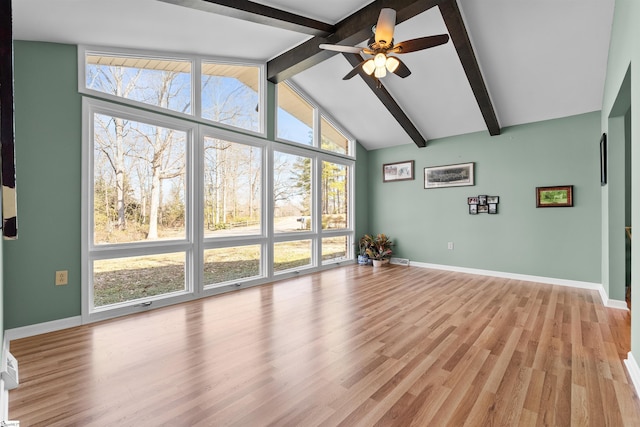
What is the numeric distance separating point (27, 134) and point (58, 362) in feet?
6.67

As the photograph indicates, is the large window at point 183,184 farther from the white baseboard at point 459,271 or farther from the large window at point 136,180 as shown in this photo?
the white baseboard at point 459,271

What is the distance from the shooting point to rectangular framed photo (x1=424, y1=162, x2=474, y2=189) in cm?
556

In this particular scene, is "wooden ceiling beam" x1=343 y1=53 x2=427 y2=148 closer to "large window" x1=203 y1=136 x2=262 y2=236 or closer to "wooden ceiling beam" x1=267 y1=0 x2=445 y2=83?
"wooden ceiling beam" x1=267 y1=0 x2=445 y2=83

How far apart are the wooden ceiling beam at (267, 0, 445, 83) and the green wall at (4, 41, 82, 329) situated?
246cm

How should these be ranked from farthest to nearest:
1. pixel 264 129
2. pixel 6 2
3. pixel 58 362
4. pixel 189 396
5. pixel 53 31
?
pixel 264 129 → pixel 53 31 → pixel 58 362 → pixel 189 396 → pixel 6 2

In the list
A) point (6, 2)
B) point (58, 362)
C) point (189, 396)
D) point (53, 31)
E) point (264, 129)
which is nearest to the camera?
point (6, 2)

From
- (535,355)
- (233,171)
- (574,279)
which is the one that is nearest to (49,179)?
(233,171)

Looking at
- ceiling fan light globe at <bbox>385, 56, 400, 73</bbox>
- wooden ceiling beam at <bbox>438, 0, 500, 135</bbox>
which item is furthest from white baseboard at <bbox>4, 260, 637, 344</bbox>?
ceiling fan light globe at <bbox>385, 56, 400, 73</bbox>

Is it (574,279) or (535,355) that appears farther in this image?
(574,279)

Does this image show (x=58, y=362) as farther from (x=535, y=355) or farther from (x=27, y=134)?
(x=535, y=355)

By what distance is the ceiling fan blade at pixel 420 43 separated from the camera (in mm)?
2645

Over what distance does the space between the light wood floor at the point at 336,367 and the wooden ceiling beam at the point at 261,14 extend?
9.97ft

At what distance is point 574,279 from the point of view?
14.8 feet

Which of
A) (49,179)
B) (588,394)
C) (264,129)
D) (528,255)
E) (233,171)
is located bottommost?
(588,394)
